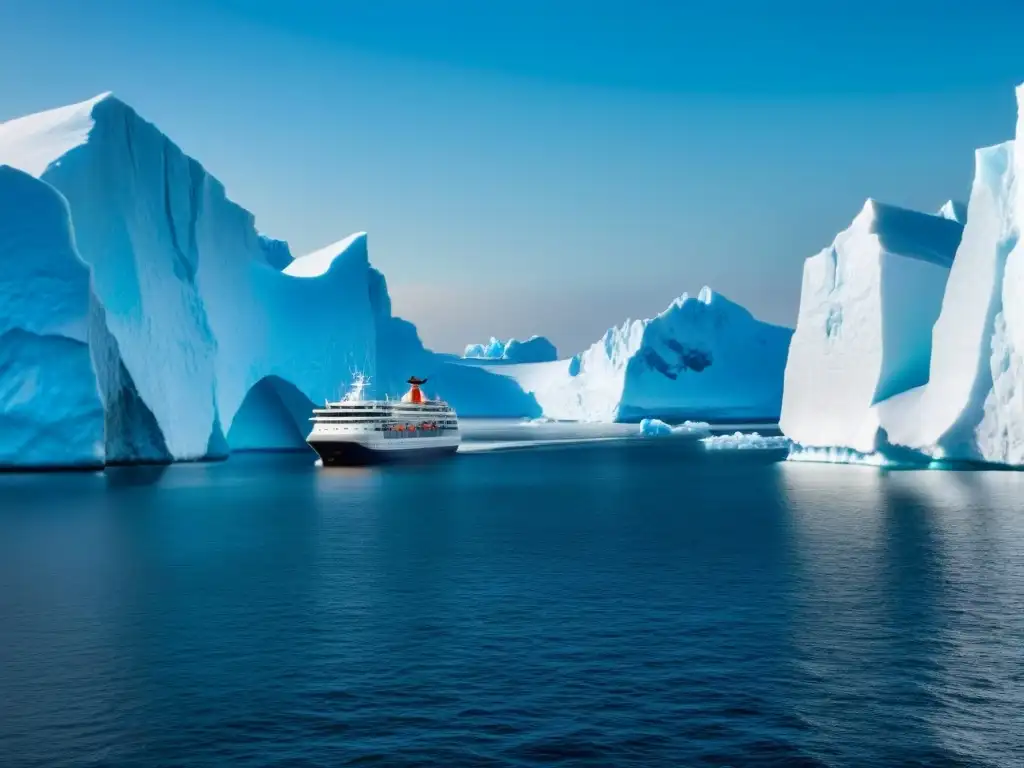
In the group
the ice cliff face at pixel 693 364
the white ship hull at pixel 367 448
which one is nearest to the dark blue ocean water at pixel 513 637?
the white ship hull at pixel 367 448

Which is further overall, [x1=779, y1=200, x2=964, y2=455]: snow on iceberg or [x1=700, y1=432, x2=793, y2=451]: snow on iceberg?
[x1=700, y1=432, x2=793, y2=451]: snow on iceberg

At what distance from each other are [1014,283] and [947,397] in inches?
167

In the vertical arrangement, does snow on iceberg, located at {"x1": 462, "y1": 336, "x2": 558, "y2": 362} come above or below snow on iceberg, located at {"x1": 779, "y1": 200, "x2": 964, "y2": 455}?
above

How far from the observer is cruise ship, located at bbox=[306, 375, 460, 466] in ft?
156

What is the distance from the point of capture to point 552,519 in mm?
25859

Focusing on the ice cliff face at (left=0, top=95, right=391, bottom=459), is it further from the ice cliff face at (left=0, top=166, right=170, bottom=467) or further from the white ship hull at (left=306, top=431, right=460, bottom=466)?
the white ship hull at (left=306, top=431, right=460, bottom=466)

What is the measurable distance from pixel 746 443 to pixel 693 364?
160 ft

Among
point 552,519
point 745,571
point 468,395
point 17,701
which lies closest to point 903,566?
point 745,571

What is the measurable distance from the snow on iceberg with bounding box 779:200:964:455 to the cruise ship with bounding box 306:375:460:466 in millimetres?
18579

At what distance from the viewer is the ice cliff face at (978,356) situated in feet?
110

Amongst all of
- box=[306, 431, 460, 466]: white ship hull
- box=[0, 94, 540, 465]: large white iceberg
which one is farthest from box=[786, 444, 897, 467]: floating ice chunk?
box=[0, 94, 540, 465]: large white iceberg

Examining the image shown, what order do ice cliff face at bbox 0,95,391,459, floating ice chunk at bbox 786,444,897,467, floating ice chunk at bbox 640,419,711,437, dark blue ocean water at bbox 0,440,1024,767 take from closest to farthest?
dark blue ocean water at bbox 0,440,1024,767
floating ice chunk at bbox 786,444,897,467
ice cliff face at bbox 0,95,391,459
floating ice chunk at bbox 640,419,711,437

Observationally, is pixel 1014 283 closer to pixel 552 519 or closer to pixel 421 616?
pixel 552 519

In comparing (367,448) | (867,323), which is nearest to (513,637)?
(867,323)
